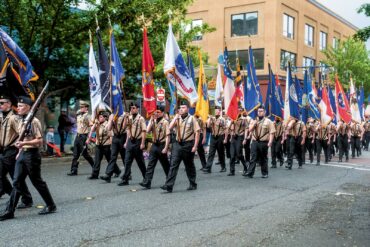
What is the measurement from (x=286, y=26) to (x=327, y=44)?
9.46 meters

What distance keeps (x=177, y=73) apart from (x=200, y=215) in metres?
4.18

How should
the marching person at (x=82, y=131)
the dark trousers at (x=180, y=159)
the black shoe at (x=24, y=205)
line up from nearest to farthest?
1. the black shoe at (x=24, y=205)
2. the dark trousers at (x=180, y=159)
3. the marching person at (x=82, y=131)

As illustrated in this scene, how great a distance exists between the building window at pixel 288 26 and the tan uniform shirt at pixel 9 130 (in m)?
32.8

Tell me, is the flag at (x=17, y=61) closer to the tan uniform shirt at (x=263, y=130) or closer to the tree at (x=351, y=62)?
the tan uniform shirt at (x=263, y=130)

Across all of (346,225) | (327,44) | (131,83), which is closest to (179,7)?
(131,83)

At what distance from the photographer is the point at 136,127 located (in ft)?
34.6

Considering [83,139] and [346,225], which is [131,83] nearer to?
[83,139]

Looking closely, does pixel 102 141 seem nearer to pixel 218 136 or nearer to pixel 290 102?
pixel 218 136

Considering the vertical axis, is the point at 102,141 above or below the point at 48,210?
above

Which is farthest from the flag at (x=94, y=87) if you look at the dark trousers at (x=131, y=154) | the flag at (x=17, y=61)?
the flag at (x=17, y=61)

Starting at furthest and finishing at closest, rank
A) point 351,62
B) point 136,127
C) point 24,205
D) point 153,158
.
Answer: point 351,62
point 136,127
point 153,158
point 24,205

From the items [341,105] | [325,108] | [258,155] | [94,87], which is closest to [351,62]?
[341,105]

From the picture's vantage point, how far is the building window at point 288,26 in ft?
123

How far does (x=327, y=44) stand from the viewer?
45.2 meters
